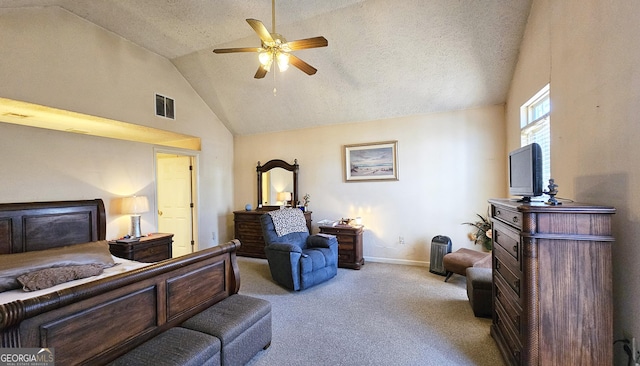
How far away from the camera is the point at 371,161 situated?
15.9 ft

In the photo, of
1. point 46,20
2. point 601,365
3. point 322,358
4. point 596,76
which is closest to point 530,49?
point 596,76

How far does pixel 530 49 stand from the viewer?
297 centimetres

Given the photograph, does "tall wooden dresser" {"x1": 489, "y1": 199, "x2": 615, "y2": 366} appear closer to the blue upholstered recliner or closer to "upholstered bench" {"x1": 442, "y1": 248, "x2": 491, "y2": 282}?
"upholstered bench" {"x1": 442, "y1": 248, "x2": 491, "y2": 282}

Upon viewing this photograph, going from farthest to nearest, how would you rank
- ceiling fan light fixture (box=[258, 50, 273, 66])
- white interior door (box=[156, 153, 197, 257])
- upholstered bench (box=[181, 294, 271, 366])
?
white interior door (box=[156, 153, 197, 257]), ceiling fan light fixture (box=[258, 50, 273, 66]), upholstered bench (box=[181, 294, 271, 366])

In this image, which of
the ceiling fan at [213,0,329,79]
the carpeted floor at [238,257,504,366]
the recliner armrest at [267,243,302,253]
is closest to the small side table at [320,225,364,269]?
the carpeted floor at [238,257,504,366]

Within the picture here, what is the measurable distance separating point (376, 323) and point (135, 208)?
11.3 ft

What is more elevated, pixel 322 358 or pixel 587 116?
pixel 587 116

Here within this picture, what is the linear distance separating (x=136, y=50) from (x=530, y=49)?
17.6 ft

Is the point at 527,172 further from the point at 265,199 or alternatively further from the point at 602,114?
the point at 265,199

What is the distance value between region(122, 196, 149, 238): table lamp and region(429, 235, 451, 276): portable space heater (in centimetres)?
440

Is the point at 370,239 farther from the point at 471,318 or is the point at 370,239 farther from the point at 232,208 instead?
the point at 232,208

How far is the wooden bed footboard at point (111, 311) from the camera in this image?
4.08 ft

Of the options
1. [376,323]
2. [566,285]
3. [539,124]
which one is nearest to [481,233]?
[539,124]

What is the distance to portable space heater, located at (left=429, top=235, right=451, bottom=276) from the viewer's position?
403cm
